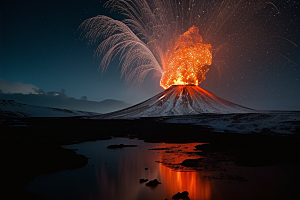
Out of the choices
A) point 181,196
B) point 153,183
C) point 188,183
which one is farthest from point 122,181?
point 181,196

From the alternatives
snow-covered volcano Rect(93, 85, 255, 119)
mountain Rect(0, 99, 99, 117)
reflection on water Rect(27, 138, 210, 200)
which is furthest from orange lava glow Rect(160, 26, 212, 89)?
mountain Rect(0, 99, 99, 117)

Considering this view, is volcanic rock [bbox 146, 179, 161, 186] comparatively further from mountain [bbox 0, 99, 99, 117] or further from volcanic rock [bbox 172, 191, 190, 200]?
mountain [bbox 0, 99, 99, 117]

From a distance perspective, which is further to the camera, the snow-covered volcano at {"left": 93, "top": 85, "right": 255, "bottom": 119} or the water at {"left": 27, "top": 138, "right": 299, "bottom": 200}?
the snow-covered volcano at {"left": 93, "top": 85, "right": 255, "bottom": 119}

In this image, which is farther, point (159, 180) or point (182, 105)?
point (182, 105)

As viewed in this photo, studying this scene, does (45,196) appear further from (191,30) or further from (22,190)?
(191,30)

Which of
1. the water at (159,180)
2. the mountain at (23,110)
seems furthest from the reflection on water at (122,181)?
the mountain at (23,110)

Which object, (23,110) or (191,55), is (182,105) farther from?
(23,110)
